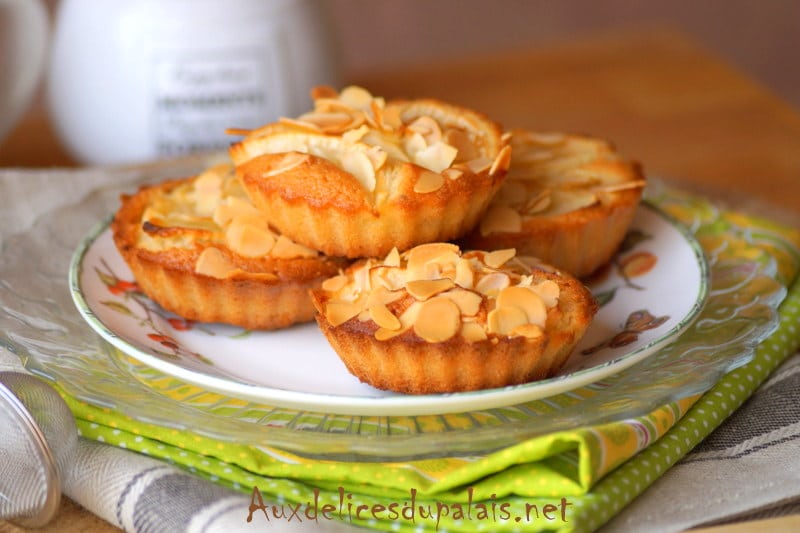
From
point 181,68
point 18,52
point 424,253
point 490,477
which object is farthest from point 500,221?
point 18,52

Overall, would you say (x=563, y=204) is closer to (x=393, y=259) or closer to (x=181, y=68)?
(x=393, y=259)

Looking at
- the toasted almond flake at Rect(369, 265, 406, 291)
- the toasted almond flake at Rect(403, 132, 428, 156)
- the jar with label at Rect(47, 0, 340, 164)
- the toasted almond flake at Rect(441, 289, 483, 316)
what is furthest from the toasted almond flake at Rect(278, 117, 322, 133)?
the jar with label at Rect(47, 0, 340, 164)

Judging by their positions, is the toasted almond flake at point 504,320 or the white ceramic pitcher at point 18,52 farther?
the white ceramic pitcher at point 18,52

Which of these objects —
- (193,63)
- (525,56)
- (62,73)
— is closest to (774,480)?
(193,63)

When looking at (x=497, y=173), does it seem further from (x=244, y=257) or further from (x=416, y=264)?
(x=244, y=257)

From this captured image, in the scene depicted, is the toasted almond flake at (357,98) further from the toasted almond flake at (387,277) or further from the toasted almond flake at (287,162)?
the toasted almond flake at (387,277)

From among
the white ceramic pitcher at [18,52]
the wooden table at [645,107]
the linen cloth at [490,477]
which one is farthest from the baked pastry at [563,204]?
the white ceramic pitcher at [18,52]

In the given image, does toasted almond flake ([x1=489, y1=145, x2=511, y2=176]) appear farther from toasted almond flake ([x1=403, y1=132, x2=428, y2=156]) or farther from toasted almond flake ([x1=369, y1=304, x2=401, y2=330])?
toasted almond flake ([x1=369, y1=304, x2=401, y2=330])
